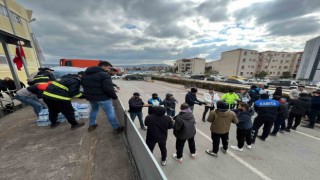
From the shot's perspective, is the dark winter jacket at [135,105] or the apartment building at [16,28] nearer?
the dark winter jacket at [135,105]

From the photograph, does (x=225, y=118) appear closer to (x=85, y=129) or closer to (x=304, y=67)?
(x=85, y=129)

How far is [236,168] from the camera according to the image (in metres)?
3.26

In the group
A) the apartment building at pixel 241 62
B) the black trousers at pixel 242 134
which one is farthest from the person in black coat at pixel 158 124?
the apartment building at pixel 241 62

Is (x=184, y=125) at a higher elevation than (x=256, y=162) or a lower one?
higher

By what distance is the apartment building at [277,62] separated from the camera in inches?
2479

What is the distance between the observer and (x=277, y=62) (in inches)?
2534

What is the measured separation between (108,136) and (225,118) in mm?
2956

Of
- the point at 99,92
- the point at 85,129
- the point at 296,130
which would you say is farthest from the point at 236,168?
the point at 296,130

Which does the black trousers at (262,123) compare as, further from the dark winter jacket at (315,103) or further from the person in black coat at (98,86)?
the person in black coat at (98,86)

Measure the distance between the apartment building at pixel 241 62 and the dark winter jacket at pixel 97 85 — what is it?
67234 mm

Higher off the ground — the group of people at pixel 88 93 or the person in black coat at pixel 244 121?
the group of people at pixel 88 93

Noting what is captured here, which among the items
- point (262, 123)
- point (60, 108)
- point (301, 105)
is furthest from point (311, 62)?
point (60, 108)

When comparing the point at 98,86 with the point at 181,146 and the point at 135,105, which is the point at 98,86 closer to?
the point at 135,105

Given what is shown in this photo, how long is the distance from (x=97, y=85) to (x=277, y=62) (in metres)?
86.1
